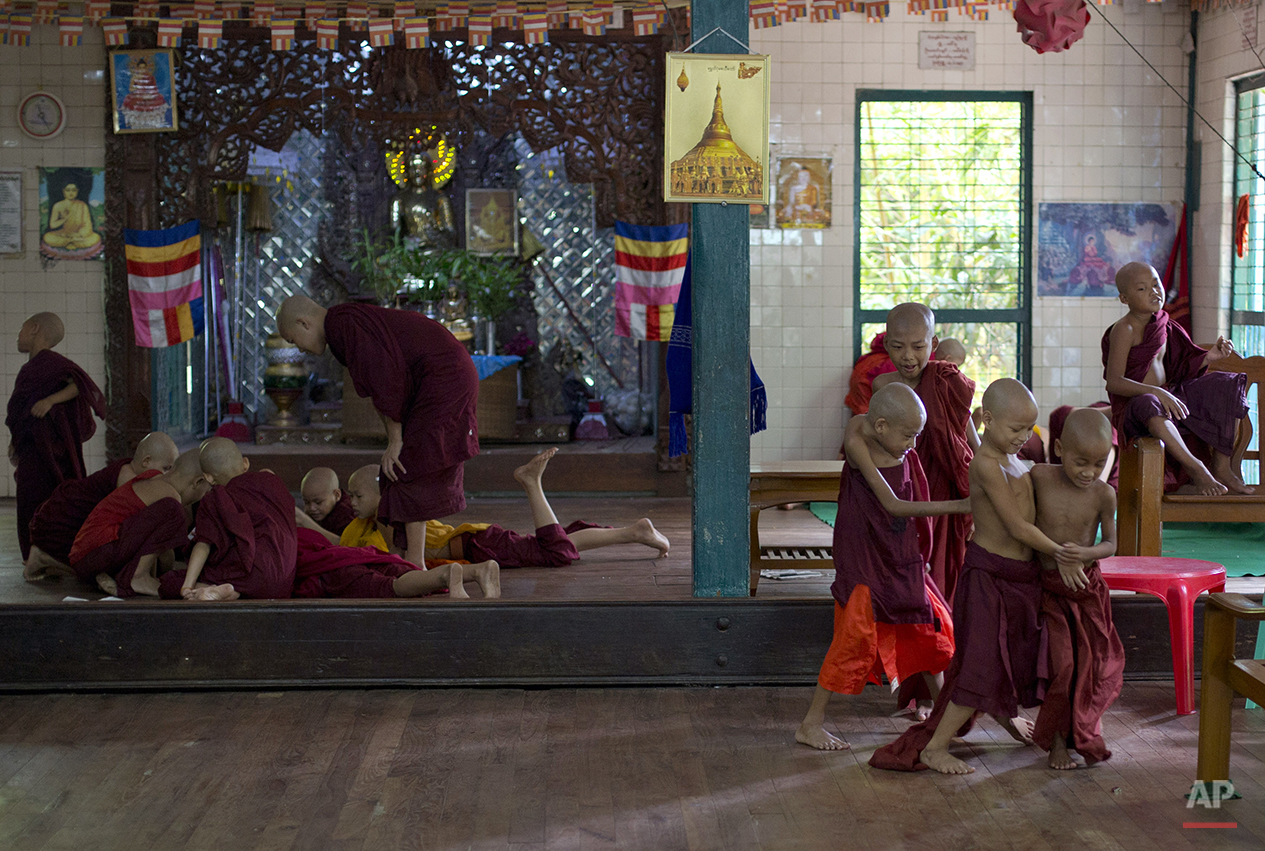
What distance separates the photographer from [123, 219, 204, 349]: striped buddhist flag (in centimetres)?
822

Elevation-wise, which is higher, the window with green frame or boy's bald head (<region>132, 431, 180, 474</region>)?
the window with green frame

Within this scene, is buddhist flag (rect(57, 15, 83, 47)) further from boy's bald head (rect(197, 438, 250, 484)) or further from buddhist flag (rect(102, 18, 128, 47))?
boy's bald head (rect(197, 438, 250, 484))

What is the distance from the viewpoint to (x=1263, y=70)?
7387 mm

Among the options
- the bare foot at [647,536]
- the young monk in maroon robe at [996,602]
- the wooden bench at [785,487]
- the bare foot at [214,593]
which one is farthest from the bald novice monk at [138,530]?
the young monk in maroon robe at [996,602]

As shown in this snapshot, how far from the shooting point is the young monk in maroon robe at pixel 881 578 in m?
3.76

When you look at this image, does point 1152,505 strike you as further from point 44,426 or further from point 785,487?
point 44,426

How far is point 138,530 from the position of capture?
5.18m

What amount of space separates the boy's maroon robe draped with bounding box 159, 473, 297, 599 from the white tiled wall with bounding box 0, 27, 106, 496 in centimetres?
426

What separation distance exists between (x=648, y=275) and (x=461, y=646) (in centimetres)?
421

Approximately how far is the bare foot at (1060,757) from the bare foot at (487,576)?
7.11ft

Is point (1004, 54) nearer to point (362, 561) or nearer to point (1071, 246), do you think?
point (1071, 246)

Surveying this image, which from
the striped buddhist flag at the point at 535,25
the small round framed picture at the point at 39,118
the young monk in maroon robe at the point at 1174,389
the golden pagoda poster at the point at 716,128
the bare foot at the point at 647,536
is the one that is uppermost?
the striped buddhist flag at the point at 535,25

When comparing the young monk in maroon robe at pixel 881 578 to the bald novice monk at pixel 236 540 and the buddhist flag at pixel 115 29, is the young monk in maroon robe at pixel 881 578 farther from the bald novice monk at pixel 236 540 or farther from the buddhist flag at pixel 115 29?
the buddhist flag at pixel 115 29

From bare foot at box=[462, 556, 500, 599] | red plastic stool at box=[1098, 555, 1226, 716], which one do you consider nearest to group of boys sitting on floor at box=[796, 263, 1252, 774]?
red plastic stool at box=[1098, 555, 1226, 716]
